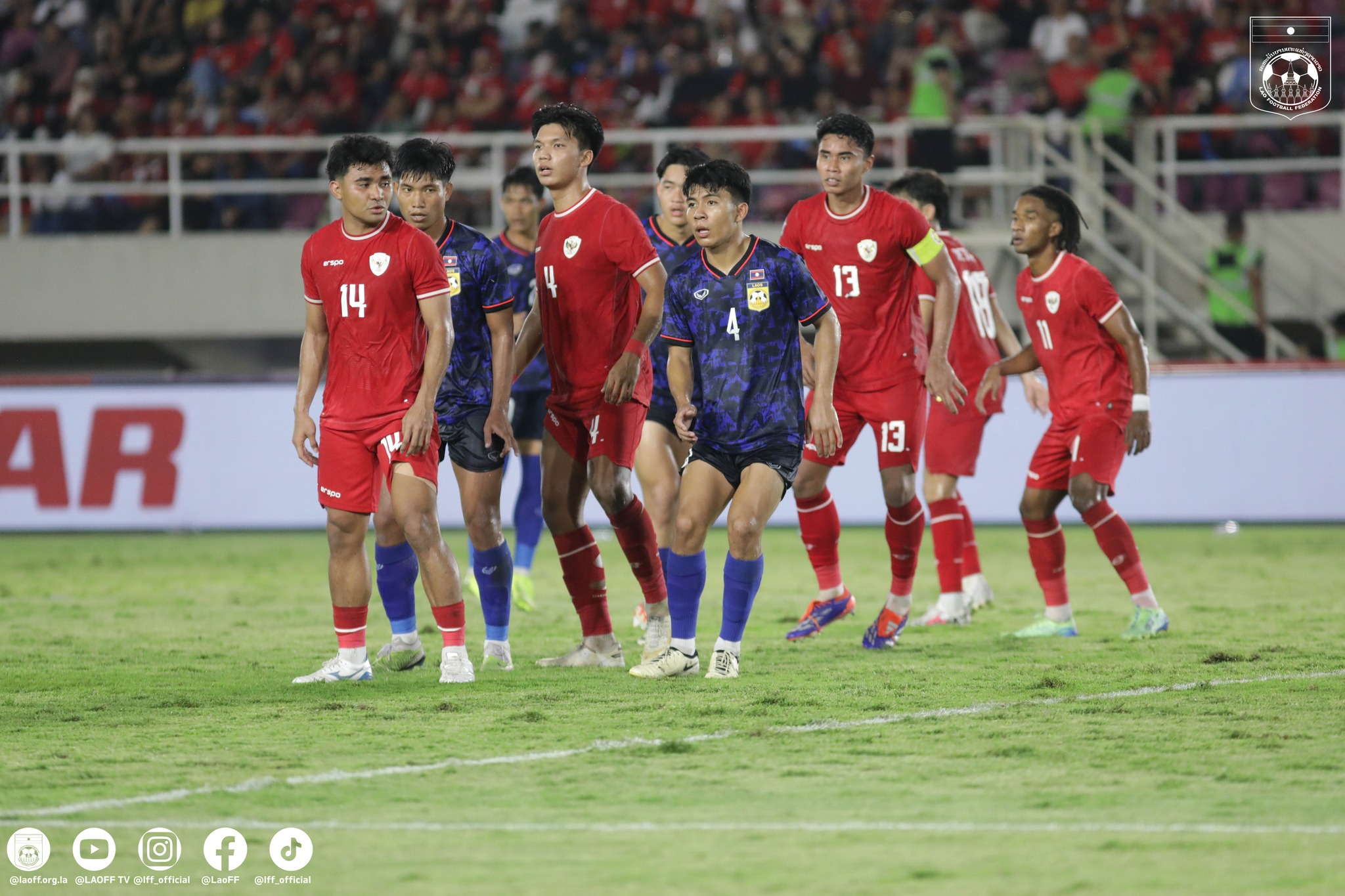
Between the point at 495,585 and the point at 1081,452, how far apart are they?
117 inches

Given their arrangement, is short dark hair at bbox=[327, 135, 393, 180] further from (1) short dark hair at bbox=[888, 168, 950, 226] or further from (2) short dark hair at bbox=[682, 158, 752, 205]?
(1) short dark hair at bbox=[888, 168, 950, 226]

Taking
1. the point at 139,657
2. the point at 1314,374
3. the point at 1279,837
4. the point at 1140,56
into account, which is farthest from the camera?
the point at 1140,56

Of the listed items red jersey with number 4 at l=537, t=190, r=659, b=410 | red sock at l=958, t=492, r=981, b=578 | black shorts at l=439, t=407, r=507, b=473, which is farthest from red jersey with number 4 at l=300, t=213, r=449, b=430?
red sock at l=958, t=492, r=981, b=578

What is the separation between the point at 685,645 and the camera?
22.8 feet

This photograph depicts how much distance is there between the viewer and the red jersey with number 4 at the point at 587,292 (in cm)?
705

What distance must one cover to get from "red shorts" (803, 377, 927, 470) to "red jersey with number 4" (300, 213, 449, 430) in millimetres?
2295

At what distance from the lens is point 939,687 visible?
673cm

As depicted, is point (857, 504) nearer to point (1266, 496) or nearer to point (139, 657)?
point (1266, 496)

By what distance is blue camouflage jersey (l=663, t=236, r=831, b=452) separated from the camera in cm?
677

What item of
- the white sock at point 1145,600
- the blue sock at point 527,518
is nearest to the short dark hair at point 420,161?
the blue sock at point 527,518

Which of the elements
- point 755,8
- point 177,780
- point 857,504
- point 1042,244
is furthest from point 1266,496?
point 177,780

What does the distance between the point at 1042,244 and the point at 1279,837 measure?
4.66m

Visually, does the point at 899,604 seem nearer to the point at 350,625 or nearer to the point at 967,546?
the point at 967,546

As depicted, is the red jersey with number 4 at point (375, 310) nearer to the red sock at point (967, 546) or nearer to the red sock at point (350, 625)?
the red sock at point (350, 625)
